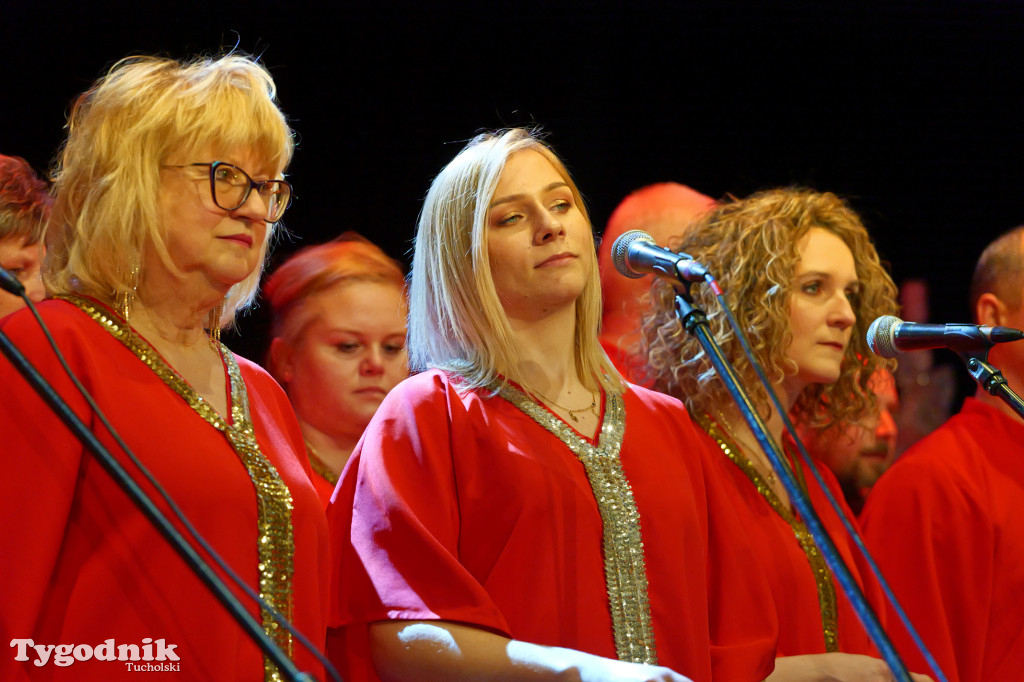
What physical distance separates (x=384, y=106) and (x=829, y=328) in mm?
1632

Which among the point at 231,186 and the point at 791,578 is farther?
the point at 791,578

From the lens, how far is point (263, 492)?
6.37 feet

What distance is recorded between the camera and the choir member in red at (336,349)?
3.04 meters

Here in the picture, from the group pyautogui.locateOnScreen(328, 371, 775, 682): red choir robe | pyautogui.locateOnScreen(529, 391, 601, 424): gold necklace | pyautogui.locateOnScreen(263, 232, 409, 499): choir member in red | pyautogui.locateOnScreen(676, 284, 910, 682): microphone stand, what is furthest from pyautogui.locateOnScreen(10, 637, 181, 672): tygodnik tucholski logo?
pyautogui.locateOnScreen(263, 232, 409, 499): choir member in red

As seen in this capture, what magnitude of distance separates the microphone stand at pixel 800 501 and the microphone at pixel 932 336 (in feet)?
1.60

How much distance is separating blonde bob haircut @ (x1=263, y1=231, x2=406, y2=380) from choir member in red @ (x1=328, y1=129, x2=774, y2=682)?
0.73 m

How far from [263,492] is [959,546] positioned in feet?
6.54

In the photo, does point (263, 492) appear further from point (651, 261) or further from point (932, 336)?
point (932, 336)

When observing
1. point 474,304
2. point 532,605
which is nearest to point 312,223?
point 474,304

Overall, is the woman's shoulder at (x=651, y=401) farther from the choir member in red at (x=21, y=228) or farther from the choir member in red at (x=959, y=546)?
the choir member in red at (x=21, y=228)

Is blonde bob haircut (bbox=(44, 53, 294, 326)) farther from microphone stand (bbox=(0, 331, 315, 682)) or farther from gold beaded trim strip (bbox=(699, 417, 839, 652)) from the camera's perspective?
gold beaded trim strip (bbox=(699, 417, 839, 652))

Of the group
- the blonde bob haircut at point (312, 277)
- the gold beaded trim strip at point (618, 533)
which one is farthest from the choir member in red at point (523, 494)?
the blonde bob haircut at point (312, 277)

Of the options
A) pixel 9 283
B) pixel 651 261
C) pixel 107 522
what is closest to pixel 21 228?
pixel 107 522

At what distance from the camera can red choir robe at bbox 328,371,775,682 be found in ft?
6.76
